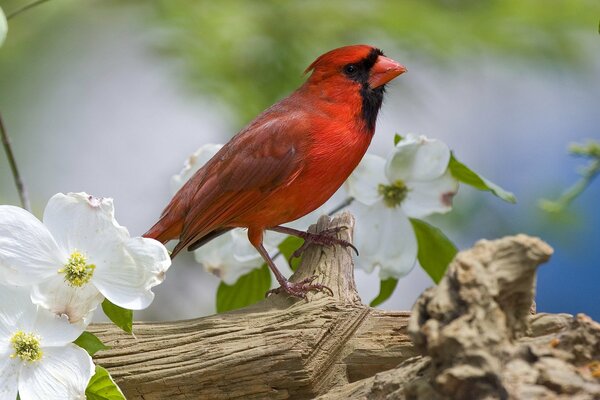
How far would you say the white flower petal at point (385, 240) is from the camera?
1604 millimetres

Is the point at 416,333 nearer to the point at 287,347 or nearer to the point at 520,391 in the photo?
the point at 520,391

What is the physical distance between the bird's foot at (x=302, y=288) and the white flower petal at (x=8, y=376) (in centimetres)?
44

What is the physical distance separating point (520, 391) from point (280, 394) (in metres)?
0.47

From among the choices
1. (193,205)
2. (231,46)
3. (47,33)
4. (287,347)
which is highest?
(47,33)

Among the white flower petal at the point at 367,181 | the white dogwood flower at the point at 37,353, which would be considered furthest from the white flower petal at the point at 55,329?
the white flower petal at the point at 367,181

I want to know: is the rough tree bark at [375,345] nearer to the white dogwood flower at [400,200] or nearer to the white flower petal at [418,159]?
the white dogwood flower at [400,200]

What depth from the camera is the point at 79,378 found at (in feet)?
4.22

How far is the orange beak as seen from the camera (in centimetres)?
182

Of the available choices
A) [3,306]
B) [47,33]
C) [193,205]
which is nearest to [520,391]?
[3,306]

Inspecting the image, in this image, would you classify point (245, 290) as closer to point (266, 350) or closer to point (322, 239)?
point (322, 239)

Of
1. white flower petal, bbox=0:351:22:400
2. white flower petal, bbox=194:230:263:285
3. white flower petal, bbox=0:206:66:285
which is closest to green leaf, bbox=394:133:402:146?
white flower petal, bbox=194:230:263:285

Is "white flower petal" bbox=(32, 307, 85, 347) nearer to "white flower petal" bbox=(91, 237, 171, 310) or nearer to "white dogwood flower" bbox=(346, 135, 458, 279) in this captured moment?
"white flower petal" bbox=(91, 237, 171, 310)

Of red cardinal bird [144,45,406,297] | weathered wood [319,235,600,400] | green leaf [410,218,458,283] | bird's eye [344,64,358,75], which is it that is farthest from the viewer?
bird's eye [344,64,358,75]

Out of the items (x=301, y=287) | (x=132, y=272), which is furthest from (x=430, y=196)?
(x=132, y=272)
